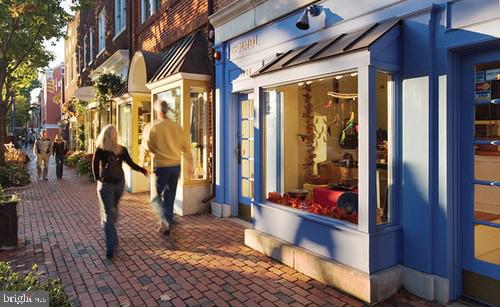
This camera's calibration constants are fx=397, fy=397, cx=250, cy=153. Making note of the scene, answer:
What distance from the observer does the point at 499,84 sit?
3373 millimetres

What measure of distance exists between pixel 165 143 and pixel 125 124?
19.0 ft

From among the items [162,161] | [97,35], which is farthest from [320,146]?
[97,35]

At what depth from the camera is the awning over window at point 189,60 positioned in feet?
24.0

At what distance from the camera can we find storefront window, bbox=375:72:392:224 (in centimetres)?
395

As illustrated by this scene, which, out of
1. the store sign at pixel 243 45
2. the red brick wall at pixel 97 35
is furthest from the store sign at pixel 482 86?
the red brick wall at pixel 97 35

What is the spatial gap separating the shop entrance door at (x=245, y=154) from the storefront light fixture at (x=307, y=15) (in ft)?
6.70

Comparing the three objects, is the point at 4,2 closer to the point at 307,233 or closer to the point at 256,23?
the point at 256,23

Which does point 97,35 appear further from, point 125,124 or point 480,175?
point 480,175

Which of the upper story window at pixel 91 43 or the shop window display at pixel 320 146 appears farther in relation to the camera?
the upper story window at pixel 91 43

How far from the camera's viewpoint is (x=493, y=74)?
3.41 m

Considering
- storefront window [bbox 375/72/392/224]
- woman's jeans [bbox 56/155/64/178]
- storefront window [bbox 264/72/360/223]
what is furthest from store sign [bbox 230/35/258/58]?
woman's jeans [bbox 56/155/64/178]

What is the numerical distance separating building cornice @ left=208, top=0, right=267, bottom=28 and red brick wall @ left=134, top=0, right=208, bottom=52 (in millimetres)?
611

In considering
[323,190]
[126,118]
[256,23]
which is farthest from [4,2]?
[323,190]

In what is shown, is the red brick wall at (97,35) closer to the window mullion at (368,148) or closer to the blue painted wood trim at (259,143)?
the blue painted wood trim at (259,143)
